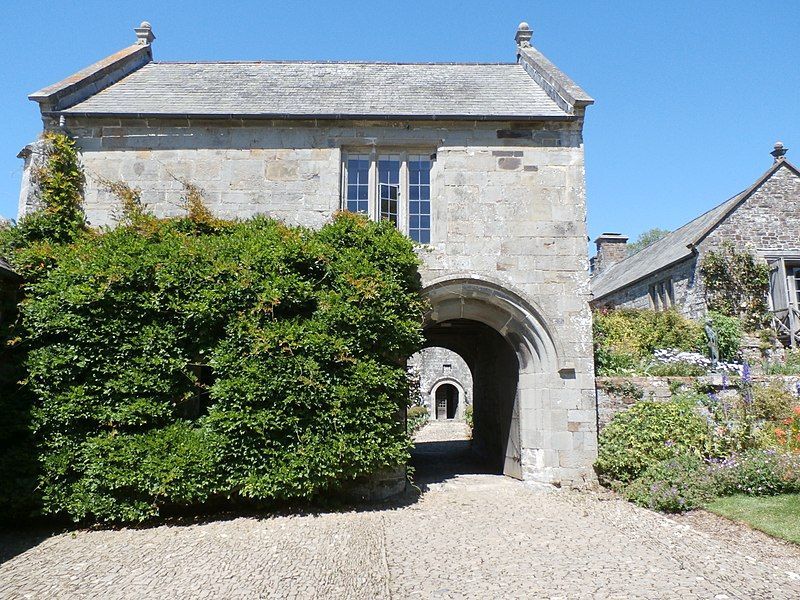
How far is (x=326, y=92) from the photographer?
33.9 feet

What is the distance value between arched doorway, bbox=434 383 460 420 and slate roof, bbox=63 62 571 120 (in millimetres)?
22546

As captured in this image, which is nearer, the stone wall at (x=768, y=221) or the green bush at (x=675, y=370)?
the green bush at (x=675, y=370)

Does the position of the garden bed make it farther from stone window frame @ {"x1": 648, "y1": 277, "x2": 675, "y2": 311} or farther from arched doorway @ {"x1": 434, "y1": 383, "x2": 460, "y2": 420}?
arched doorway @ {"x1": 434, "y1": 383, "x2": 460, "y2": 420}

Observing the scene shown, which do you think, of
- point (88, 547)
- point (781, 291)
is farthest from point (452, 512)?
point (781, 291)

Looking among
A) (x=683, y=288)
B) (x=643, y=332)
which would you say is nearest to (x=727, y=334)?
(x=643, y=332)

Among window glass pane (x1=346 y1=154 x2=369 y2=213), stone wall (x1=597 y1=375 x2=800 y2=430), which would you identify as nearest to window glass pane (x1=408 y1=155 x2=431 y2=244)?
window glass pane (x1=346 y1=154 x2=369 y2=213)

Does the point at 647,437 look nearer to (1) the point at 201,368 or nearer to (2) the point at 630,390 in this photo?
(2) the point at 630,390

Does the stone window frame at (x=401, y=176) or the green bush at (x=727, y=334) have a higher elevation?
the stone window frame at (x=401, y=176)

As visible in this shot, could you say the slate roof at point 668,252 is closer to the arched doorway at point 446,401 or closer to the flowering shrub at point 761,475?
the flowering shrub at point 761,475

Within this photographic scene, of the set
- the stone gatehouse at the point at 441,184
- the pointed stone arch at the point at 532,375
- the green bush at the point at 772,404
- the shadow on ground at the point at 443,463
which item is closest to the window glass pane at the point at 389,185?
the stone gatehouse at the point at 441,184

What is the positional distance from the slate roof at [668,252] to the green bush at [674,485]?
33.8 ft

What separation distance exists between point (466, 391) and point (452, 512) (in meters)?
23.1

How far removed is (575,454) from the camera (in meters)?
8.62

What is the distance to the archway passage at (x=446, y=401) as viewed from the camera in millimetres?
32094
